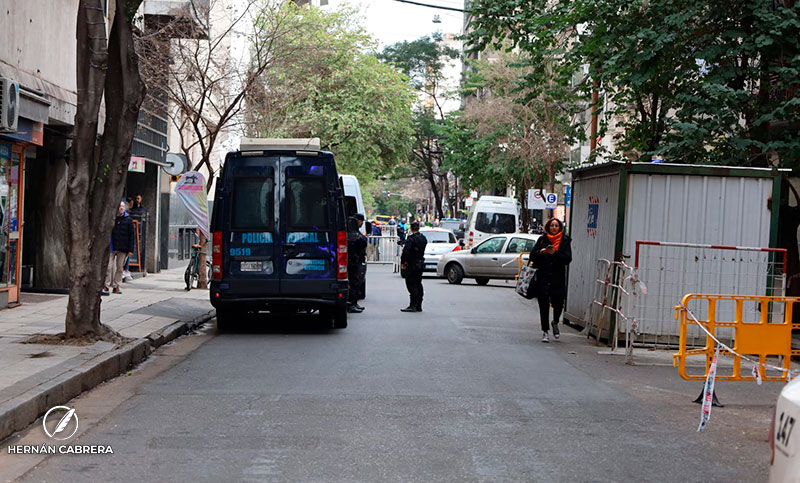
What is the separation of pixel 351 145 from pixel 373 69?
3.70 metres

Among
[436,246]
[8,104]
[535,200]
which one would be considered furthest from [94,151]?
[535,200]

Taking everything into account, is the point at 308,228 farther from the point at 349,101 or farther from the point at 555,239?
the point at 349,101

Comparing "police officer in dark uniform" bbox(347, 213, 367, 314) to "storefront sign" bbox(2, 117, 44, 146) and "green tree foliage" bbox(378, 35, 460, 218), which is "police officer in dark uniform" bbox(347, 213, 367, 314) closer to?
"storefront sign" bbox(2, 117, 44, 146)

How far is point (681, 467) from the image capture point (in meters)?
6.69

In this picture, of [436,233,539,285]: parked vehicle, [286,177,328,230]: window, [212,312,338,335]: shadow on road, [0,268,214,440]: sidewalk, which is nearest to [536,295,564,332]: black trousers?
[212,312,338,335]: shadow on road

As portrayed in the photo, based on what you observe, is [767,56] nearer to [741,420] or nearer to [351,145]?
[741,420]

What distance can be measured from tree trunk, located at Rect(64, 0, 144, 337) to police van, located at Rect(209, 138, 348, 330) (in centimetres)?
280

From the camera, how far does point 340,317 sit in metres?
15.2

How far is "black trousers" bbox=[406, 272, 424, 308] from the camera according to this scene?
62.1 feet

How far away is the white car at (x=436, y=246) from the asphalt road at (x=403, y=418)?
18.8 metres

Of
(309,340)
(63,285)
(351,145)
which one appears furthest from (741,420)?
(351,145)

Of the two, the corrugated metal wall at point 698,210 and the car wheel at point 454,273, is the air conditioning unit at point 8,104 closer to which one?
the corrugated metal wall at point 698,210

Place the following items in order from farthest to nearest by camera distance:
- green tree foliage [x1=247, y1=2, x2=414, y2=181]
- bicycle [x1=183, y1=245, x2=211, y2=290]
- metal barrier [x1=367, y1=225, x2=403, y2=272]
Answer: green tree foliage [x1=247, y1=2, x2=414, y2=181]
metal barrier [x1=367, y1=225, x2=403, y2=272]
bicycle [x1=183, y1=245, x2=211, y2=290]

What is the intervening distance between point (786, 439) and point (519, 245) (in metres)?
24.9
